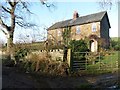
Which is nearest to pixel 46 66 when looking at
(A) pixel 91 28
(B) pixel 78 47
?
(B) pixel 78 47

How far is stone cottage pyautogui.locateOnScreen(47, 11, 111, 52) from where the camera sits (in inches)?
1678

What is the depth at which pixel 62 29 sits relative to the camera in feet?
167

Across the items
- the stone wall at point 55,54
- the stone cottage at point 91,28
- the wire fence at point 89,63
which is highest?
the stone cottage at point 91,28

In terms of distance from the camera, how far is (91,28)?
45.7 m

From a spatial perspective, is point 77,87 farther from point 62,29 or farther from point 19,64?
point 62,29

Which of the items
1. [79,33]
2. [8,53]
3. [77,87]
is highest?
[79,33]

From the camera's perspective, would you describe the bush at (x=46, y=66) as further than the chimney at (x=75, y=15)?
No

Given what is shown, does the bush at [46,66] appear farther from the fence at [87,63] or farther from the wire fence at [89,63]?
the wire fence at [89,63]

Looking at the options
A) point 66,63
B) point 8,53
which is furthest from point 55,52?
point 8,53

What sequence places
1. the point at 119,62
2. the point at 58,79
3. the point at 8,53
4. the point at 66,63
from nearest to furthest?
the point at 58,79 → the point at 66,63 → the point at 8,53 → the point at 119,62

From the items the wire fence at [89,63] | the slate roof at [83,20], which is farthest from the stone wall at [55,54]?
the slate roof at [83,20]

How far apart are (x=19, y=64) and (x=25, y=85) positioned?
25.2 feet

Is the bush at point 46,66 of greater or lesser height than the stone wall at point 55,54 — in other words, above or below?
below

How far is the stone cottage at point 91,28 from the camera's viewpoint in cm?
4262
